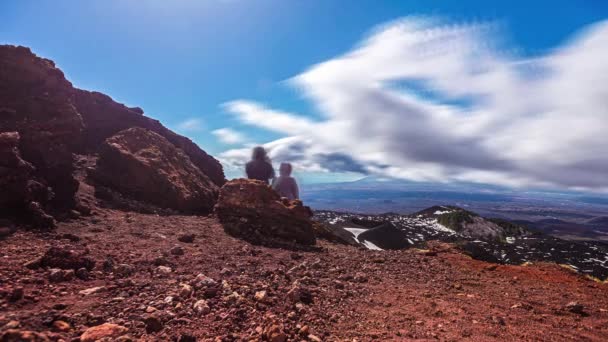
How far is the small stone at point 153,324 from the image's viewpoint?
5.53m

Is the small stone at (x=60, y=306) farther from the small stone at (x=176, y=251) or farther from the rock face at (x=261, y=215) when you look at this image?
the rock face at (x=261, y=215)

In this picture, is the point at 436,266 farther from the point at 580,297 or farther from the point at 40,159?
the point at 40,159

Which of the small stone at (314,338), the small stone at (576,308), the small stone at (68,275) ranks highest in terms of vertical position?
the small stone at (68,275)

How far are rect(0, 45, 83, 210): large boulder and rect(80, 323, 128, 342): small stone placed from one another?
10193 mm

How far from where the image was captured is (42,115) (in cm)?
1562

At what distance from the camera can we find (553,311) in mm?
8617

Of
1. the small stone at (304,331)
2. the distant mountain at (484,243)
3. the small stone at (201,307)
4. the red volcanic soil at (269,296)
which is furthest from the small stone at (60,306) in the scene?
the distant mountain at (484,243)

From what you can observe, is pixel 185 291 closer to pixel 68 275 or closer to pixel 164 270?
pixel 164 270

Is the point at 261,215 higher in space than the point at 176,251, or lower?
higher

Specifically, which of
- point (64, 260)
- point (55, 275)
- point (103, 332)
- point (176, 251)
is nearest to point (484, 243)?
point (176, 251)

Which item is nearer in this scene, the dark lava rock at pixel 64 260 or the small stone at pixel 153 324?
the small stone at pixel 153 324

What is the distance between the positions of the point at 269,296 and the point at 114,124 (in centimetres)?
2299

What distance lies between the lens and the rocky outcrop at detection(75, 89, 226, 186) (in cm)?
2330

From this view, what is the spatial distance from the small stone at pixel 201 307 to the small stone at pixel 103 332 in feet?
4.60
